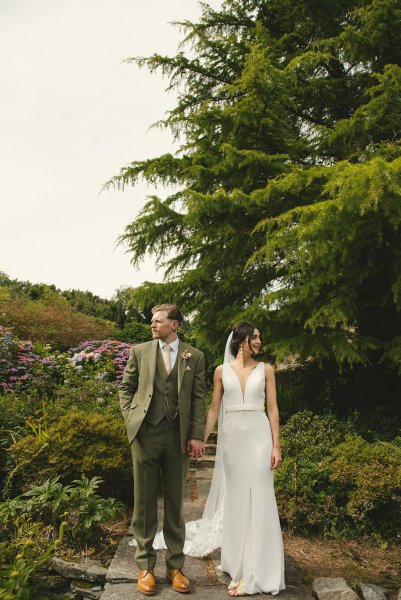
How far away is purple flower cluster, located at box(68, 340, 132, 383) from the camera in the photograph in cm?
1002

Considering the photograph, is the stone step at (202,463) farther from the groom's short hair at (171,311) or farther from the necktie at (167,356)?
the groom's short hair at (171,311)

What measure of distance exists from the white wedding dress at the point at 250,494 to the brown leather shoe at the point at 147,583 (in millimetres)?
620

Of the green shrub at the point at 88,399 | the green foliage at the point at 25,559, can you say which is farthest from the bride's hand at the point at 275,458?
the green shrub at the point at 88,399

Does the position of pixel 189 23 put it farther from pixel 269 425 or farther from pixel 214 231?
pixel 269 425

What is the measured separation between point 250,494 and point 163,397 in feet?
3.36

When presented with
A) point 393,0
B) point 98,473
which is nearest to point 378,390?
point 98,473

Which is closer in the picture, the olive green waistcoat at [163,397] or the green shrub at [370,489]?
the olive green waistcoat at [163,397]

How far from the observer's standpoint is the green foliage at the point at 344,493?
4.84 meters

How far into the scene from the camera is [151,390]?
137 inches

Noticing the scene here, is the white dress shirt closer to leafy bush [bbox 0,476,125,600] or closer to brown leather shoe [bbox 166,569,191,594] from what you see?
brown leather shoe [bbox 166,569,191,594]

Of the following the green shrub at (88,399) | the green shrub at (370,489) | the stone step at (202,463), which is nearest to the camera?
the green shrub at (370,489)

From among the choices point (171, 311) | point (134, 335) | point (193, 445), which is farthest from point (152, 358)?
point (134, 335)

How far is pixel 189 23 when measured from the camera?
Answer: 8430 mm

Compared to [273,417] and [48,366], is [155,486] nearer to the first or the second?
[273,417]
